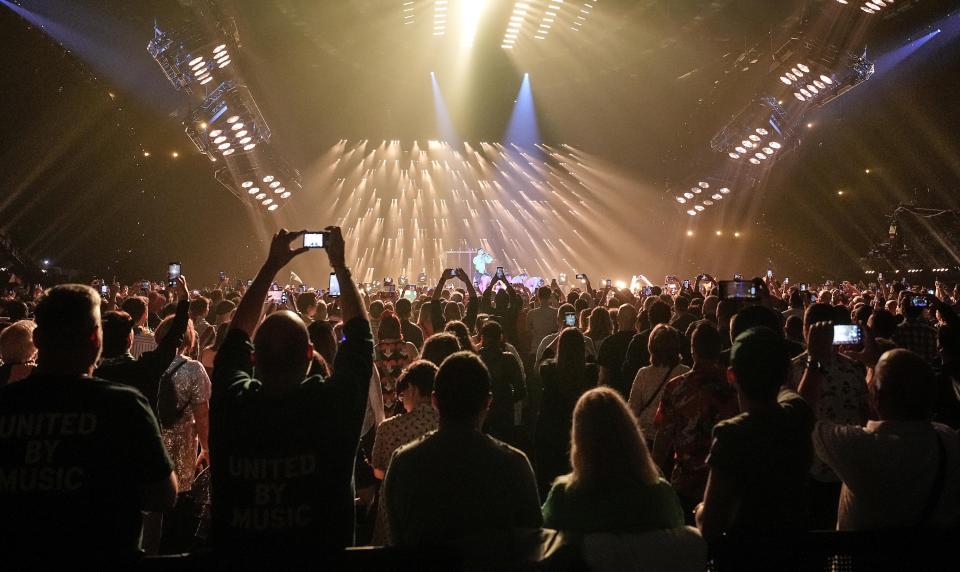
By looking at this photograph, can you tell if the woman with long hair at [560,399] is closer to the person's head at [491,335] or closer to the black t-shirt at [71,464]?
the person's head at [491,335]

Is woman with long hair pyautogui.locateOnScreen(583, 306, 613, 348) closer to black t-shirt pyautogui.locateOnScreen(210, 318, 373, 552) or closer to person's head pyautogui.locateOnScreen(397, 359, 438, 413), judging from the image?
person's head pyautogui.locateOnScreen(397, 359, 438, 413)

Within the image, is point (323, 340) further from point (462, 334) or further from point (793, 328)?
point (793, 328)

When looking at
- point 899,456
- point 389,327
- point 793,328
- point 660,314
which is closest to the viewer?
point 899,456

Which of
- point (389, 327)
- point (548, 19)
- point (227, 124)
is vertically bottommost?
point (389, 327)

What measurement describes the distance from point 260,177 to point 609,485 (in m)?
17.7

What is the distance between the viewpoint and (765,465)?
98.8 inches

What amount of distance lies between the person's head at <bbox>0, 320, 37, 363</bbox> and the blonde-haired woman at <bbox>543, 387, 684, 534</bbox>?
134 inches

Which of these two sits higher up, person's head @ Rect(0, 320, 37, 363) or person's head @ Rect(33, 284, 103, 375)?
person's head @ Rect(0, 320, 37, 363)

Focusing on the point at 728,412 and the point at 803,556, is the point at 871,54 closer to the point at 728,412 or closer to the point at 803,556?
the point at 728,412

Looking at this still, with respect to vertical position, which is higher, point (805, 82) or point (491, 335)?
point (805, 82)

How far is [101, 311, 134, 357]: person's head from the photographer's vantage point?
383cm

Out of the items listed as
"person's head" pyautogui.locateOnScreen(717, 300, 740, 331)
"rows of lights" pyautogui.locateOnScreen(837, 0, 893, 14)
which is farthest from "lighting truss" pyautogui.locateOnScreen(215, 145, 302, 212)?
"person's head" pyautogui.locateOnScreen(717, 300, 740, 331)

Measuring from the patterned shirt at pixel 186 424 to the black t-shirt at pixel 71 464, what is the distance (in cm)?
228

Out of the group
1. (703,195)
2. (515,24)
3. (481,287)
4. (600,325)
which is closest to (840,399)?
(600,325)
